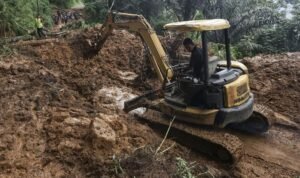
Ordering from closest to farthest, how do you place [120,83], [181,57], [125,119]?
[125,119]
[120,83]
[181,57]

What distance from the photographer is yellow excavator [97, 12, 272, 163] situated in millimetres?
6266

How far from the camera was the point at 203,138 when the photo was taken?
250 inches

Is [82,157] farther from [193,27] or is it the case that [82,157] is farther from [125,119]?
[193,27]

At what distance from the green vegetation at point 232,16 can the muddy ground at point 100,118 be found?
255 cm

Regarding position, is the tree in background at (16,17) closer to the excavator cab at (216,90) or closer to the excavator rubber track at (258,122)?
the excavator cab at (216,90)

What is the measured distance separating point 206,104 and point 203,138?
0.56 metres

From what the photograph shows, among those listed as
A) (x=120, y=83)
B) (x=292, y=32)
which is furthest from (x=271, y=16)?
(x=120, y=83)

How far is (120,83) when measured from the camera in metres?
9.16

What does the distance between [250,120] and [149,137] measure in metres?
2.15

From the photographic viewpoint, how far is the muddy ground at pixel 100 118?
5.63 m

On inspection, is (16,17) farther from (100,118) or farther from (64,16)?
(100,118)

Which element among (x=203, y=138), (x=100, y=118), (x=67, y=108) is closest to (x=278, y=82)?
(x=203, y=138)

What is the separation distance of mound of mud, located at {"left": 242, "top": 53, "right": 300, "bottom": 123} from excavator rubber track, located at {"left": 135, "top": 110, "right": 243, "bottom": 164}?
7.48 ft

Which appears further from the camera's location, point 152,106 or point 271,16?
point 271,16
